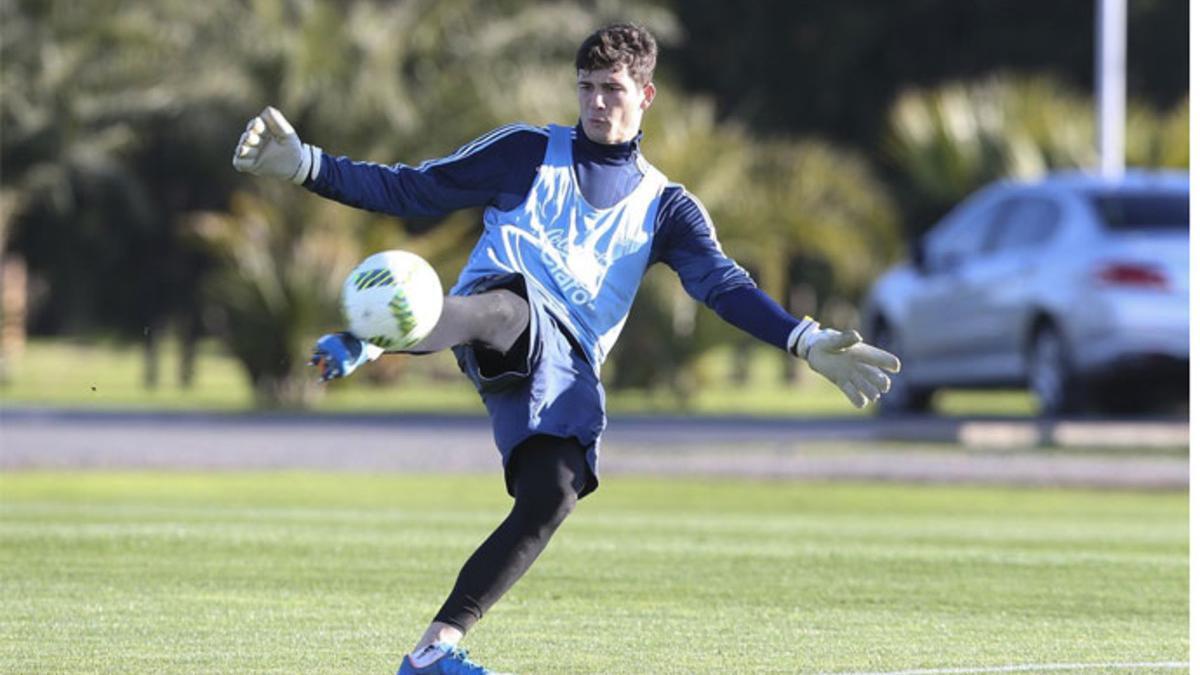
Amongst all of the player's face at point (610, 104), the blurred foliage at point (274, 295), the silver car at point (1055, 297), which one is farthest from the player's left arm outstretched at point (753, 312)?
the blurred foliage at point (274, 295)

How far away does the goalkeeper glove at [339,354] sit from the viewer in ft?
19.6

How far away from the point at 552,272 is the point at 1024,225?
1374cm

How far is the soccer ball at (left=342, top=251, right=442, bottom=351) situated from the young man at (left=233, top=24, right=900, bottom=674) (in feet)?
0.90

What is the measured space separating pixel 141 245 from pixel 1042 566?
3221cm

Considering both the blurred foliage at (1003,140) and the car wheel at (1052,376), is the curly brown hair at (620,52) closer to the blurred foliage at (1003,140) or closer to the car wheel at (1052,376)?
the car wheel at (1052,376)

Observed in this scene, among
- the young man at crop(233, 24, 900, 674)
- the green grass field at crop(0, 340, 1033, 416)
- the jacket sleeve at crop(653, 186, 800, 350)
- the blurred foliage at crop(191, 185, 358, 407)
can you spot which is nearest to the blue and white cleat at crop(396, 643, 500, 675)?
the young man at crop(233, 24, 900, 674)

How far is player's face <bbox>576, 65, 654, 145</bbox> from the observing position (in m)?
7.03

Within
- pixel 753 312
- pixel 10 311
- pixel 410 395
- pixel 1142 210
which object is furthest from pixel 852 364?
pixel 410 395

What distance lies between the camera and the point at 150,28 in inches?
1335

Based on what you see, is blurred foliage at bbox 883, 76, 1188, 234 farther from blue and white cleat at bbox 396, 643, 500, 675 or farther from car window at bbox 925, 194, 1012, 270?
blue and white cleat at bbox 396, 643, 500, 675

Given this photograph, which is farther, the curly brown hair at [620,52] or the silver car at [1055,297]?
the silver car at [1055,297]

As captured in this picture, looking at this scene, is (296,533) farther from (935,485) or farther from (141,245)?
(141,245)

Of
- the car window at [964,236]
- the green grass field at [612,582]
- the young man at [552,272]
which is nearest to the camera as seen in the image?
the young man at [552,272]

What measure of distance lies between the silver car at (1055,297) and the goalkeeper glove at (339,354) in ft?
43.4
